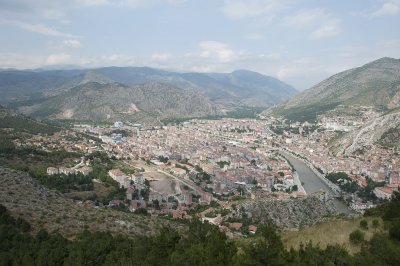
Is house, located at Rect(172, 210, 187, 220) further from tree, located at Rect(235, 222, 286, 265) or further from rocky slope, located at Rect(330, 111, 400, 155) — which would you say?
rocky slope, located at Rect(330, 111, 400, 155)

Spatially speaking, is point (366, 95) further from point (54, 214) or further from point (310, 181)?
point (54, 214)

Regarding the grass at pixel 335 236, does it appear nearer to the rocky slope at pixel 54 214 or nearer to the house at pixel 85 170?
the rocky slope at pixel 54 214

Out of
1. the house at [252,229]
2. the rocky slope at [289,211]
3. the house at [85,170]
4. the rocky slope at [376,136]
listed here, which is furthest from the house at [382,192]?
the house at [85,170]

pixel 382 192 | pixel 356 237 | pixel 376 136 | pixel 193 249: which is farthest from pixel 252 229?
pixel 376 136

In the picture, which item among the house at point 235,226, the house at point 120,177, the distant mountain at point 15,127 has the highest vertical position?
the distant mountain at point 15,127

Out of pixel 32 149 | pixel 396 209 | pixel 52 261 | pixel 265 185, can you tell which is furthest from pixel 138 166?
pixel 396 209

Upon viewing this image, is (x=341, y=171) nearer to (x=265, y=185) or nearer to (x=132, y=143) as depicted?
(x=265, y=185)
